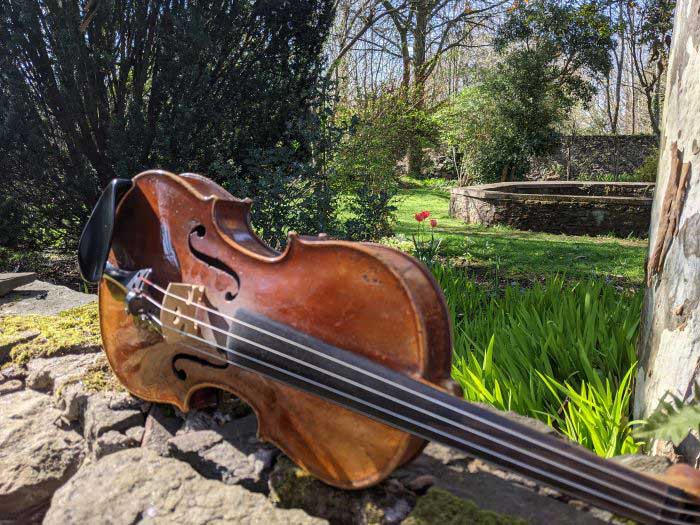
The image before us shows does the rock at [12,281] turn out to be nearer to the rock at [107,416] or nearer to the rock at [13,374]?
the rock at [13,374]

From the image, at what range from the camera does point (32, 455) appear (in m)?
1.78

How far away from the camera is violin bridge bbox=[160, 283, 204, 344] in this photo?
1.47 meters

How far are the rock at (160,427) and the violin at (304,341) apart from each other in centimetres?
8

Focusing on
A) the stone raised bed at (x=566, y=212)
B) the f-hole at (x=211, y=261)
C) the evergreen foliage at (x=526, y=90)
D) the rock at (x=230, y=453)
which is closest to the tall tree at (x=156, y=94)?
the f-hole at (x=211, y=261)

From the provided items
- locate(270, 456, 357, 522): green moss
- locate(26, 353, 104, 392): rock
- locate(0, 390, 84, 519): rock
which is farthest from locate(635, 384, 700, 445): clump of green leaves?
locate(26, 353, 104, 392): rock

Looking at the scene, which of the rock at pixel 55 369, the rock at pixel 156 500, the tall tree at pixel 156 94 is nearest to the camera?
the rock at pixel 156 500

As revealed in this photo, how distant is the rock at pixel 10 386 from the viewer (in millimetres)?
2117

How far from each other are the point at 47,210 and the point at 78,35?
1.25m

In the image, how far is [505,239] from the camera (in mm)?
7082

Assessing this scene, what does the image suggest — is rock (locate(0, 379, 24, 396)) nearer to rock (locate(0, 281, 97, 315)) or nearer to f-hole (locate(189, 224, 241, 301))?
rock (locate(0, 281, 97, 315))

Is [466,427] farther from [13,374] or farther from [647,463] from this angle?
[13,374]

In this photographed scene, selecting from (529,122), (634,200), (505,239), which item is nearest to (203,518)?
(505,239)

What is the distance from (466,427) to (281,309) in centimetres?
50

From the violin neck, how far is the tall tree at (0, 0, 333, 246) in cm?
276
